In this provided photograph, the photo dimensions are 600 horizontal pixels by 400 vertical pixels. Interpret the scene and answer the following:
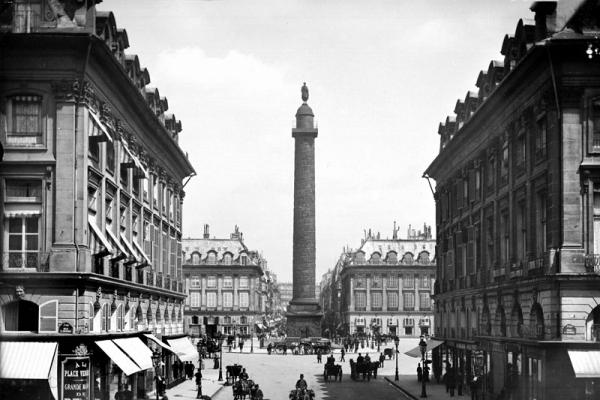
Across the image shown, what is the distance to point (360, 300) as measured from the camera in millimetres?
138375

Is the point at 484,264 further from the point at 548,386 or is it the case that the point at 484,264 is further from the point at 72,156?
the point at 72,156

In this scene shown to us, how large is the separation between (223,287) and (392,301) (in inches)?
1040

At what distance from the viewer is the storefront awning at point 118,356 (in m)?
32.1

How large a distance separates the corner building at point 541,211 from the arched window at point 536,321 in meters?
0.07

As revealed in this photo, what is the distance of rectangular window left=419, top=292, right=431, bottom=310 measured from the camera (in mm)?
136500

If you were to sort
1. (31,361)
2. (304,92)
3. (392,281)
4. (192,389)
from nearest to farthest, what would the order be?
(31,361), (192,389), (304,92), (392,281)

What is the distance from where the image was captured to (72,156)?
3058cm

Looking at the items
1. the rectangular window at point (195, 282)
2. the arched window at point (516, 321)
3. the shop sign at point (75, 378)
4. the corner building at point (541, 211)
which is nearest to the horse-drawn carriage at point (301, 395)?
the corner building at point (541, 211)

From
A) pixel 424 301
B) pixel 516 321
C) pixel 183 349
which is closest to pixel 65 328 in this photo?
pixel 516 321

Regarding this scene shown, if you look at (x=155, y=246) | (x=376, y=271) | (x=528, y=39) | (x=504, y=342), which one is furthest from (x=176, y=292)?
(x=376, y=271)

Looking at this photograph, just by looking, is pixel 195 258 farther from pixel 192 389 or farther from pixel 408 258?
pixel 192 389

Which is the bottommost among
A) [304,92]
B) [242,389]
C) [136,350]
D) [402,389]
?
[402,389]

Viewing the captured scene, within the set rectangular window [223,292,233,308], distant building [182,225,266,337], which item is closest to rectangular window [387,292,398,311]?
distant building [182,225,266,337]

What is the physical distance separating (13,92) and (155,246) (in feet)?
68.7
